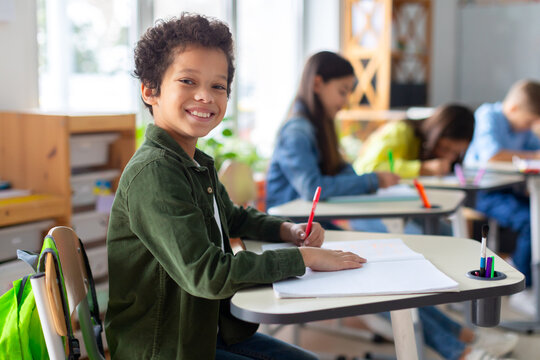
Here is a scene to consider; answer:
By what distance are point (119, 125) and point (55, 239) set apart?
1.21m

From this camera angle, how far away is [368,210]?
6.41 ft

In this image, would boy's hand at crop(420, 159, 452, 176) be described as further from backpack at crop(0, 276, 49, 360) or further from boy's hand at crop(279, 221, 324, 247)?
backpack at crop(0, 276, 49, 360)

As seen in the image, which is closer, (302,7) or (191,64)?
(191,64)

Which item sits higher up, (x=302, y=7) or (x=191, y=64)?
(x=302, y=7)

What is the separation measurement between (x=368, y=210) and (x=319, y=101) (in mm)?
583

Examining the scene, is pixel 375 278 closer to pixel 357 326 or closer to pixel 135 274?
pixel 135 274

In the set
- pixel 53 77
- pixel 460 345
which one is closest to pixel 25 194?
pixel 53 77

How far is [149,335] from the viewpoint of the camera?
1.15m

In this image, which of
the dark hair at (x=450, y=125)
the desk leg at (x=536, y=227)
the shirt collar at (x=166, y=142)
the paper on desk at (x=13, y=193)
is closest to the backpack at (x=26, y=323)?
the shirt collar at (x=166, y=142)

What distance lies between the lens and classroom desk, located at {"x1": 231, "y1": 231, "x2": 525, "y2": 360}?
3.25ft

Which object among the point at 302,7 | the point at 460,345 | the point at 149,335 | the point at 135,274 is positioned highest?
the point at 302,7

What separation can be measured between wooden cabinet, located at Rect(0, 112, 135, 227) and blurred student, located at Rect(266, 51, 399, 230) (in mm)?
673

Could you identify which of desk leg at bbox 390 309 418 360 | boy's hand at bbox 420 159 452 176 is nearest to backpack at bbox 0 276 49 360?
desk leg at bbox 390 309 418 360

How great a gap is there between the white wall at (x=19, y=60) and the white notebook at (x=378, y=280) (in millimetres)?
1658
